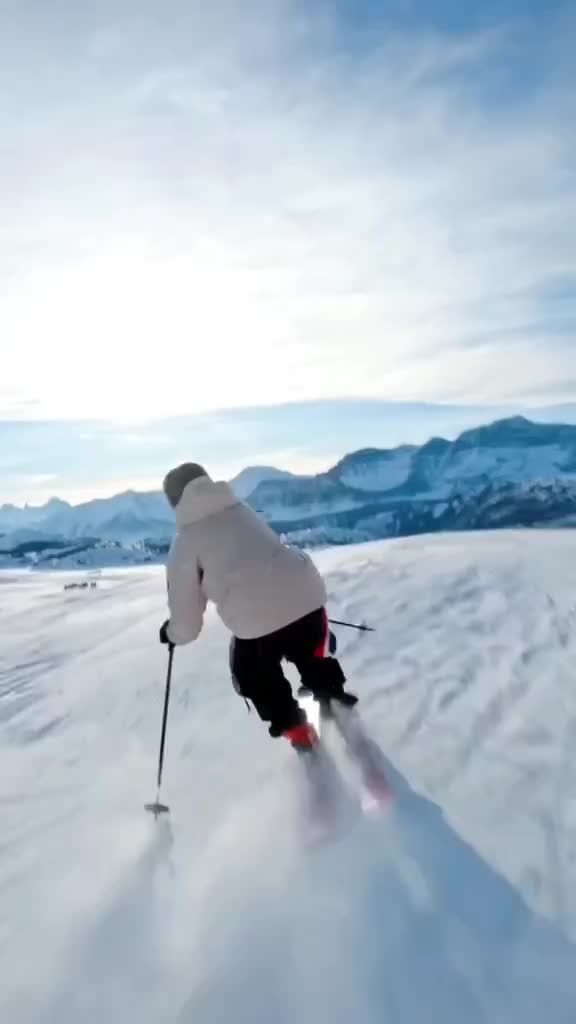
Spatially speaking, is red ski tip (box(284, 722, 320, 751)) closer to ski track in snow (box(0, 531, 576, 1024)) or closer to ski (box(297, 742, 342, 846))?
ski (box(297, 742, 342, 846))

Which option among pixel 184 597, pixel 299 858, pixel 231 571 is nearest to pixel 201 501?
pixel 231 571

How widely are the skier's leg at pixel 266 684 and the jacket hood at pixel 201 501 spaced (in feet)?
2.75

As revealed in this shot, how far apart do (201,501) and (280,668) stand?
1.16 meters

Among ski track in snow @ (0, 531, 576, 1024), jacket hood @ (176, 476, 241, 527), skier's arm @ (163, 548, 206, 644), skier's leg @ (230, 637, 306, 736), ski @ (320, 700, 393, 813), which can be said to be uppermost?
jacket hood @ (176, 476, 241, 527)

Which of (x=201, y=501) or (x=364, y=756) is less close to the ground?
(x=201, y=501)

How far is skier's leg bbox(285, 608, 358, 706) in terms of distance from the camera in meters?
4.46

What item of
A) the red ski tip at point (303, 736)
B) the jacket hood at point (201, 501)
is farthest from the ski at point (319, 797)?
the jacket hood at point (201, 501)

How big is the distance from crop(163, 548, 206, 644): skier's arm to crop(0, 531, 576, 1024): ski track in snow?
115cm

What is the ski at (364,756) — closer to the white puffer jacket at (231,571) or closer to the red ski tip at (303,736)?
the red ski tip at (303,736)

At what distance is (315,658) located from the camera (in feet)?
14.9

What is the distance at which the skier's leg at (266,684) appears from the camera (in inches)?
171

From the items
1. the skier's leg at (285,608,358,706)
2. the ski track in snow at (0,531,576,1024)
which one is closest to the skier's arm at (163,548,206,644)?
the skier's leg at (285,608,358,706)

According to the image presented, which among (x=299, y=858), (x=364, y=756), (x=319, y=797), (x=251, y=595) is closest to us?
(x=299, y=858)

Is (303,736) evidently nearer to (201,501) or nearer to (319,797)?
(319,797)
